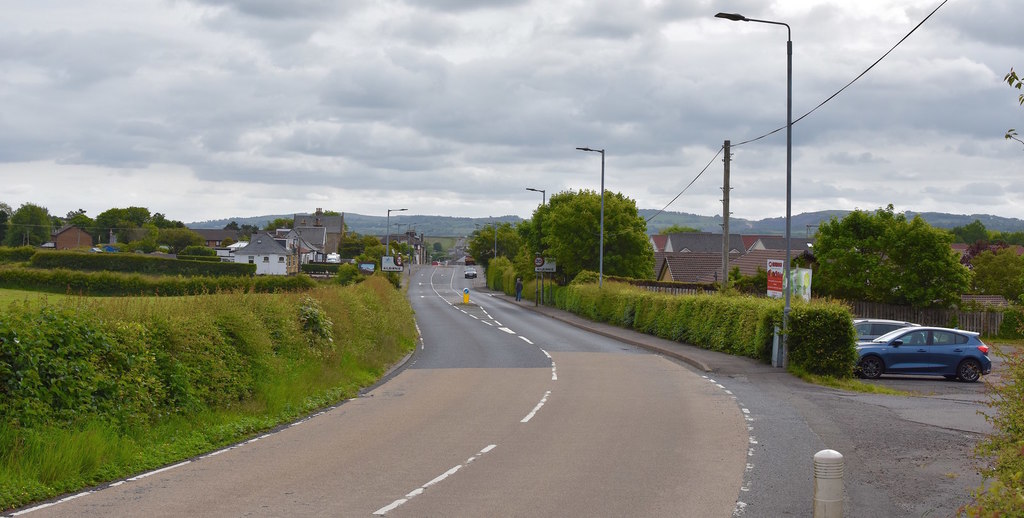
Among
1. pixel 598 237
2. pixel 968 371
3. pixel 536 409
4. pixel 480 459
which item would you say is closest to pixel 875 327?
pixel 968 371

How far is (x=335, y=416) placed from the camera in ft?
52.3

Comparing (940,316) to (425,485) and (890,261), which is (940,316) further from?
(425,485)

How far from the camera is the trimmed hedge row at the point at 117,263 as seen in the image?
64125mm

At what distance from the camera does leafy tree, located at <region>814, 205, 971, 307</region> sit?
41.5 meters

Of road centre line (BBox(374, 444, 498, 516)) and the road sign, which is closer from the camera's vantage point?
road centre line (BBox(374, 444, 498, 516))

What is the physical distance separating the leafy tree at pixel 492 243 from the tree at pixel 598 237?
67.9 metres

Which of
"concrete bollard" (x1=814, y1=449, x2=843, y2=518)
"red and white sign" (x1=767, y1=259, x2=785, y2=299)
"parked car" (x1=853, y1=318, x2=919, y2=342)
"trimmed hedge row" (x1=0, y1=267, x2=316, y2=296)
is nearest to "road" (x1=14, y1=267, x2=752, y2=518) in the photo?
"concrete bollard" (x1=814, y1=449, x2=843, y2=518)

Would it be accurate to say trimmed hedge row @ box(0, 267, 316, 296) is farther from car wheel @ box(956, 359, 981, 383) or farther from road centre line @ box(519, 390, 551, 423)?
car wheel @ box(956, 359, 981, 383)

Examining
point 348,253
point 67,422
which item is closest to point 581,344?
point 67,422

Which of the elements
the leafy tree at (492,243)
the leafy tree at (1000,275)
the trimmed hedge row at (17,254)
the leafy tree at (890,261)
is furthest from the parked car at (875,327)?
the leafy tree at (492,243)

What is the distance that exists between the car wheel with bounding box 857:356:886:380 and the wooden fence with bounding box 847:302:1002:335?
17.2 m

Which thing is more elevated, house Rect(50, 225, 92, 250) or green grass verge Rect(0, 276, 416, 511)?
house Rect(50, 225, 92, 250)

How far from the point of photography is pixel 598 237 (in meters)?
60.8

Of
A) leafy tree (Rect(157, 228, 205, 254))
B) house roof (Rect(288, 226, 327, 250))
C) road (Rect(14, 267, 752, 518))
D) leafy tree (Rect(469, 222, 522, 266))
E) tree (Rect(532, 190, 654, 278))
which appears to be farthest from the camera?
house roof (Rect(288, 226, 327, 250))
